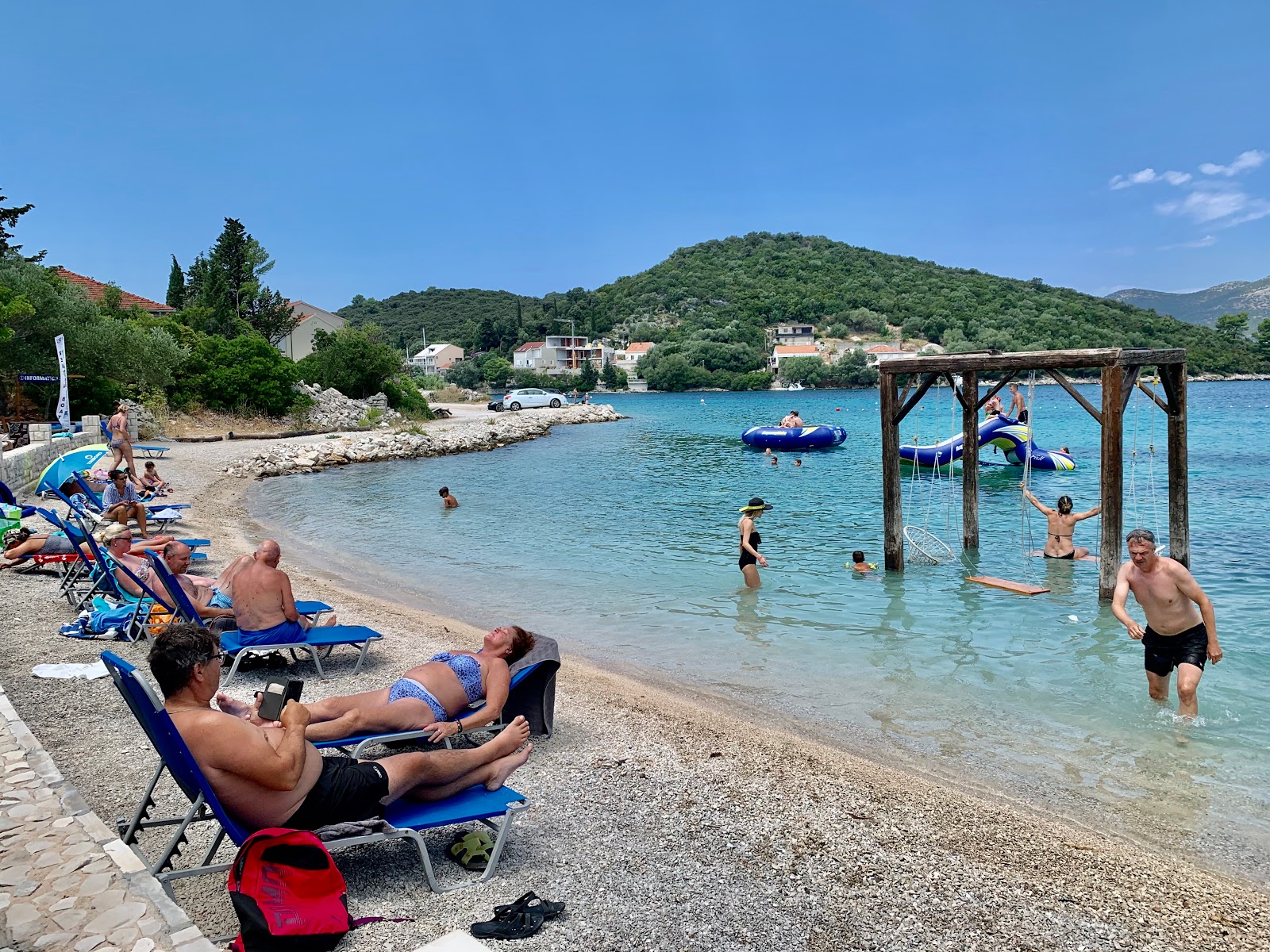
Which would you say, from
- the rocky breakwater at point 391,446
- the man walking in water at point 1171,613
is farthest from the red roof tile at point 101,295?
the man walking in water at point 1171,613

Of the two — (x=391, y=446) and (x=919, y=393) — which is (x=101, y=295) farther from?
(x=919, y=393)

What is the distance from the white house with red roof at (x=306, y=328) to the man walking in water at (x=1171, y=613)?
178 feet

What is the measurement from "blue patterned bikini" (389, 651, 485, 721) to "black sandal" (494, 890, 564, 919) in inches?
52.8

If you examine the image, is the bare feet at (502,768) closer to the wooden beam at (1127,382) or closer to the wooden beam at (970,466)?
the wooden beam at (1127,382)

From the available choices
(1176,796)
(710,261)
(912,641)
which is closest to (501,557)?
(912,641)

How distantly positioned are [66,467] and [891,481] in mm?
11944

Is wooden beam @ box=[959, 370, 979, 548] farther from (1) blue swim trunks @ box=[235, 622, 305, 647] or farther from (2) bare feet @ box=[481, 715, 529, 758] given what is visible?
(2) bare feet @ box=[481, 715, 529, 758]

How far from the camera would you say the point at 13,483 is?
1462 cm

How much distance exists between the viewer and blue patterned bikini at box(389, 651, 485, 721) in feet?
15.3

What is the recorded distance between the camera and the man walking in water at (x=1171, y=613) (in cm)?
608

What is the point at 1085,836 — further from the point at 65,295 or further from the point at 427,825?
the point at 65,295

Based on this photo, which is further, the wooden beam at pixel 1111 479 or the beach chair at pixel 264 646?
the wooden beam at pixel 1111 479

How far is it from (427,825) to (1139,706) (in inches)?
220

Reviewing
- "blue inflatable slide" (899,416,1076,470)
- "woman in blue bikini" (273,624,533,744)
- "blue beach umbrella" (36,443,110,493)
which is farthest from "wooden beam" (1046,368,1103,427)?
"blue inflatable slide" (899,416,1076,470)
